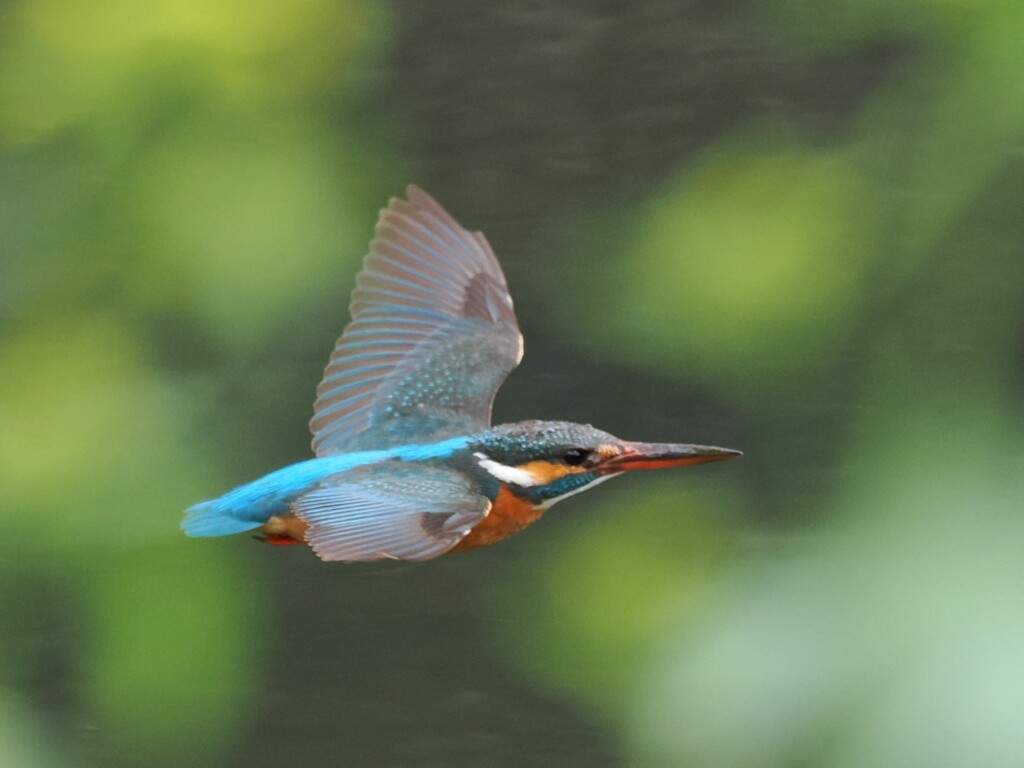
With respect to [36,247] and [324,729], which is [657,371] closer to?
[36,247]

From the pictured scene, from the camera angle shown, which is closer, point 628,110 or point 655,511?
point 655,511

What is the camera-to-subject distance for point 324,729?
3.17 meters

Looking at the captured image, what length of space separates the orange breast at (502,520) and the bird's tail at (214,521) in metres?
0.23

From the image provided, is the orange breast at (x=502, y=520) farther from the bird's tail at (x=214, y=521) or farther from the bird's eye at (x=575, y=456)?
the bird's tail at (x=214, y=521)

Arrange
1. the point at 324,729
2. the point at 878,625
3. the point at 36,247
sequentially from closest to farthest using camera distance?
the point at 878,625 < the point at 36,247 < the point at 324,729

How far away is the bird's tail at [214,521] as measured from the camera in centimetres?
178

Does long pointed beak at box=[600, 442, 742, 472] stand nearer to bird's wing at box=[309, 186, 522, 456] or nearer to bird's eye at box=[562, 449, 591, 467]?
bird's eye at box=[562, 449, 591, 467]

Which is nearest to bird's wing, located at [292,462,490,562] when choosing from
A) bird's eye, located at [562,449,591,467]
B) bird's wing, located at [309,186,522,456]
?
bird's eye, located at [562,449,591,467]

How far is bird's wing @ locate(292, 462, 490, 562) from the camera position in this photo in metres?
1.47

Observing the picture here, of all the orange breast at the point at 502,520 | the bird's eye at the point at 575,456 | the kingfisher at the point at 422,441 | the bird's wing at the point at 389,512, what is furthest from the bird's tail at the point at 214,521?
the bird's eye at the point at 575,456

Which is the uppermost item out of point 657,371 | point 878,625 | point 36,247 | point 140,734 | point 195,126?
point 195,126

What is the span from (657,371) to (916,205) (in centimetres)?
43

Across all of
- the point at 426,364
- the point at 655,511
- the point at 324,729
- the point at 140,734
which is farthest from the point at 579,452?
the point at 324,729

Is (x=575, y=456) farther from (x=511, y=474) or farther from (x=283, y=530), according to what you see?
(x=283, y=530)
